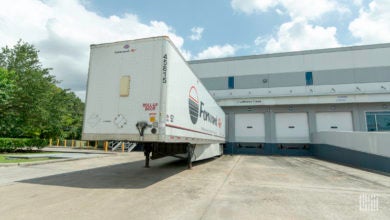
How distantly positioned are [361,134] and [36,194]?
15.0 m

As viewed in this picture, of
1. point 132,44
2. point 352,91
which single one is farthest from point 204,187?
point 352,91

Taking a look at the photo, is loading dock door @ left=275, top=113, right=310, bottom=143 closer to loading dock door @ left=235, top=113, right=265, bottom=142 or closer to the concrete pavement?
loading dock door @ left=235, top=113, right=265, bottom=142

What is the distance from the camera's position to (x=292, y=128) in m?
22.2

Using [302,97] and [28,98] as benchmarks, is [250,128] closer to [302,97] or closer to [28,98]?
[302,97]

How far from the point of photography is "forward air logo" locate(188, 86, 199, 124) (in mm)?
8113

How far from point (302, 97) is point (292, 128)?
3561 millimetres

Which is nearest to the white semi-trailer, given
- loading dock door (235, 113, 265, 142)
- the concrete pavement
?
the concrete pavement

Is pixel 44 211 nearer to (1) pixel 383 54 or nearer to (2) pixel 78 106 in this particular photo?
(1) pixel 383 54

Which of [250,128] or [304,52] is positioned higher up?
[304,52]

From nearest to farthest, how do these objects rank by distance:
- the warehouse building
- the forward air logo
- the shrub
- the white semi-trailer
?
the white semi-trailer → the forward air logo → the shrub → the warehouse building

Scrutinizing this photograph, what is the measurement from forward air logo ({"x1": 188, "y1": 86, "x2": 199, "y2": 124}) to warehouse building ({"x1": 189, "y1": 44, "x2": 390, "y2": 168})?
49.6ft

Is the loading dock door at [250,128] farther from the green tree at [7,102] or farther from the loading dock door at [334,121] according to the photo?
the green tree at [7,102]

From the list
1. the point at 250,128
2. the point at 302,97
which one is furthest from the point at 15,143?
the point at 302,97

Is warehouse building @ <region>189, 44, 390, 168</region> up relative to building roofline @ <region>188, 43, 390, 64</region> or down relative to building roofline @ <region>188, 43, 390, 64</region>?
down
